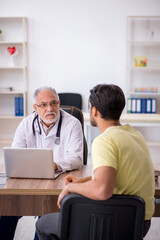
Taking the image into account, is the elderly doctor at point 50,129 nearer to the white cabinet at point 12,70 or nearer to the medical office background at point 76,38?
the white cabinet at point 12,70

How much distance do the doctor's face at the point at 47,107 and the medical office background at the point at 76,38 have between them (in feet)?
11.0

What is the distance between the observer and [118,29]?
579 cm

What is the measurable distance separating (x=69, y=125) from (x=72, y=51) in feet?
11.6

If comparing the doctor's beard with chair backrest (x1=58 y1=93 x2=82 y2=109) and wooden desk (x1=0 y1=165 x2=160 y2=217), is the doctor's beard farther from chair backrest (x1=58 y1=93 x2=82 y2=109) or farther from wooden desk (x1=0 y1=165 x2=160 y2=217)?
chair backrest (x1=58 y1=93 x2=82 y2=109)

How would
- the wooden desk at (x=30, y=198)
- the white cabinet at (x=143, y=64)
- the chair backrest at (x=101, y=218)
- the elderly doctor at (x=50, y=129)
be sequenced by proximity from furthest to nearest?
the white cabinet at (x=143, y=64) < the elderly doctor at (x=50, y=129) < the wooden desk at (x=30, y=198) < the chair backrest at (x=101, y=218)

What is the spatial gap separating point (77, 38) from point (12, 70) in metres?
1.24

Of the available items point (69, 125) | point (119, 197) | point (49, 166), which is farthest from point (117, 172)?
point (69, 125)

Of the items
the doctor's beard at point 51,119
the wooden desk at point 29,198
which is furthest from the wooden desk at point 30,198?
the doctor's beard at point 51,119

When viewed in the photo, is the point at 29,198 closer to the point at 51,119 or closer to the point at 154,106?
the point at 51,119

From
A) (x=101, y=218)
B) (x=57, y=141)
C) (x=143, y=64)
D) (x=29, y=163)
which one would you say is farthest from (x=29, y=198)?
(x=143, y=64)

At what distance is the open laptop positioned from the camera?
6.23 feet

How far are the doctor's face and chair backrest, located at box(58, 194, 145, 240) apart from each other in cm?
124

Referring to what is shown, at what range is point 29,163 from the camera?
1930mm

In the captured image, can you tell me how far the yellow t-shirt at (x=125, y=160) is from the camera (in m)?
1.37
